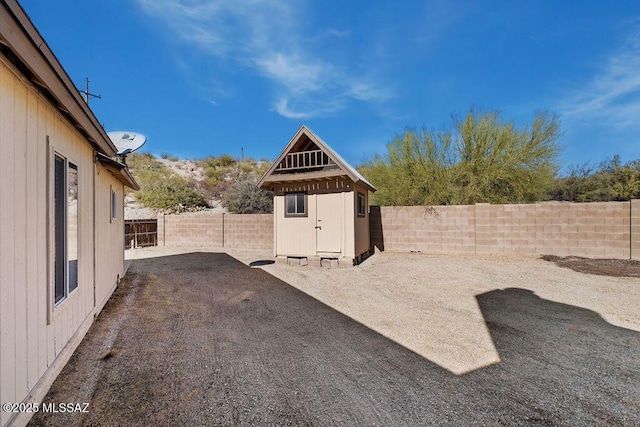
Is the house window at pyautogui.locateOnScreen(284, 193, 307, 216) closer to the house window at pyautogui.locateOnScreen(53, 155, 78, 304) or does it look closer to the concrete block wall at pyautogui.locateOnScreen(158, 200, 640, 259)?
the concrete block wall at pyautogui.locateOnScreen(158, 200, 640, 259)

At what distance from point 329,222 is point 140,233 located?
1063 centimetres

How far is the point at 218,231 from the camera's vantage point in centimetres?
1403

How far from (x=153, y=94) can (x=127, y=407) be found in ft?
67.7

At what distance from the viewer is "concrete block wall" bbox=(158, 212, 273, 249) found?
43.8 ft

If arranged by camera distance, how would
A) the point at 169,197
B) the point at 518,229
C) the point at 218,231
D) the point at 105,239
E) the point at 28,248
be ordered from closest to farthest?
1. the point at 28,248
2. the point at 105,239
3. the point at 518,229
4. the point at 218,231
5. the point at 169,197

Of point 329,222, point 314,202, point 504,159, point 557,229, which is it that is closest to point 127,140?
point 314,202

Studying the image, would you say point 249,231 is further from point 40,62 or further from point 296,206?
point 40,62

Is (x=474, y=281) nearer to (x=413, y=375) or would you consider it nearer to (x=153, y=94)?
(x=413, y=375)

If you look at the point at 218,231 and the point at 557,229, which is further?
the point at 218,231

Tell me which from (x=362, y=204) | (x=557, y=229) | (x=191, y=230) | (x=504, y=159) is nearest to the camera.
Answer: (x=557, y=229)

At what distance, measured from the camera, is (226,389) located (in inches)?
97.0

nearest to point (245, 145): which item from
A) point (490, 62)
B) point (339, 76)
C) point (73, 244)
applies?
point (339, 76)

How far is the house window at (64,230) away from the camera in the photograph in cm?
290

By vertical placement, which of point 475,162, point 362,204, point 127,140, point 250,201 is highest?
point 475,162
